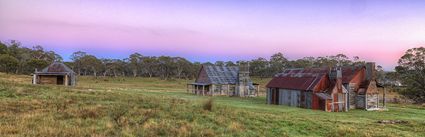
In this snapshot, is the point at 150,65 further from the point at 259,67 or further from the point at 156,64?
the point at 259,67

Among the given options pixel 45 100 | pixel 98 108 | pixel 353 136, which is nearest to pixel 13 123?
pixel 98 108

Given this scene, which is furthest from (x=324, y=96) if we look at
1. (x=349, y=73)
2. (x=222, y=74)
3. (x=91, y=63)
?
(x=91, y=63)

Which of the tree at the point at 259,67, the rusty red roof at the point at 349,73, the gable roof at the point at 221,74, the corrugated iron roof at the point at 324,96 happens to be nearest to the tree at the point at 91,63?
the tree at the point at 259,67

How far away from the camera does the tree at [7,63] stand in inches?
4016

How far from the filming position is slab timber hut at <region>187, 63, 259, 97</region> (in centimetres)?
6717

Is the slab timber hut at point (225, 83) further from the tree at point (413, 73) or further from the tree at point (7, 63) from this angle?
the tree at point (7, 63)

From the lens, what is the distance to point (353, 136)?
17.3m

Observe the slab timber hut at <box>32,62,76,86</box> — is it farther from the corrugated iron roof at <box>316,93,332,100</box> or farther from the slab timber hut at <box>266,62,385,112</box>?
the corrugated iron roof at <box>316,93,332,100</box>

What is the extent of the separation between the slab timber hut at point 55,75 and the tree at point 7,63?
160ft

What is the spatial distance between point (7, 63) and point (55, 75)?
2038 inches

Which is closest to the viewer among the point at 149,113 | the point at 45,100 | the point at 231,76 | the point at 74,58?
the point at 149,113

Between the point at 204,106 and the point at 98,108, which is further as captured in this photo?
the point at 204,106

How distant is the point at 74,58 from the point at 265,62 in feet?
267

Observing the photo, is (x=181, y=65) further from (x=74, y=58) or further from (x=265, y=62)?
(x=74, y=58)
